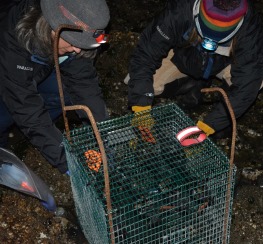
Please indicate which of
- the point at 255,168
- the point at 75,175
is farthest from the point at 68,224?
the point at 255,168

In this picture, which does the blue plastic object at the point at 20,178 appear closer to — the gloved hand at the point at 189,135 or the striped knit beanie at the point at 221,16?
the gloved hand at the point at 189,135

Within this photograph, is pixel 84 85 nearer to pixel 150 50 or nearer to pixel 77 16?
pixel 150 50

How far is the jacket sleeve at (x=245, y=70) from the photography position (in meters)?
2.92

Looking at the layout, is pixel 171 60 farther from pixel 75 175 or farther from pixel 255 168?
pixel 75 175

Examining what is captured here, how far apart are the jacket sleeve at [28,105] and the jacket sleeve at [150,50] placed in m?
0.64

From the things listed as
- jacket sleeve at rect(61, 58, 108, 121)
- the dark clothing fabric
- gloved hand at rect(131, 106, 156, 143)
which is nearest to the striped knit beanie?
the dark clothing fabric

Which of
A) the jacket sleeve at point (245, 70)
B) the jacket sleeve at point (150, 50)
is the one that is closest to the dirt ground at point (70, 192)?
the jacket sleeve at point (245, 70)

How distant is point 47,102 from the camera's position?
3.28m

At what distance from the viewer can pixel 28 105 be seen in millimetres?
2707

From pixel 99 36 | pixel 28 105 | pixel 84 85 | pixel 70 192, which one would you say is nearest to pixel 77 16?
pixel 99 36

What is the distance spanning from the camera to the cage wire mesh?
231 centimetres

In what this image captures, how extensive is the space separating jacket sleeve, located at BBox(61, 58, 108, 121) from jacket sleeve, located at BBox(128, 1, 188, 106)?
0.23 meters

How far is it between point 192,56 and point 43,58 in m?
1.14

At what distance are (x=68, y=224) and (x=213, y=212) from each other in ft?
3.41
